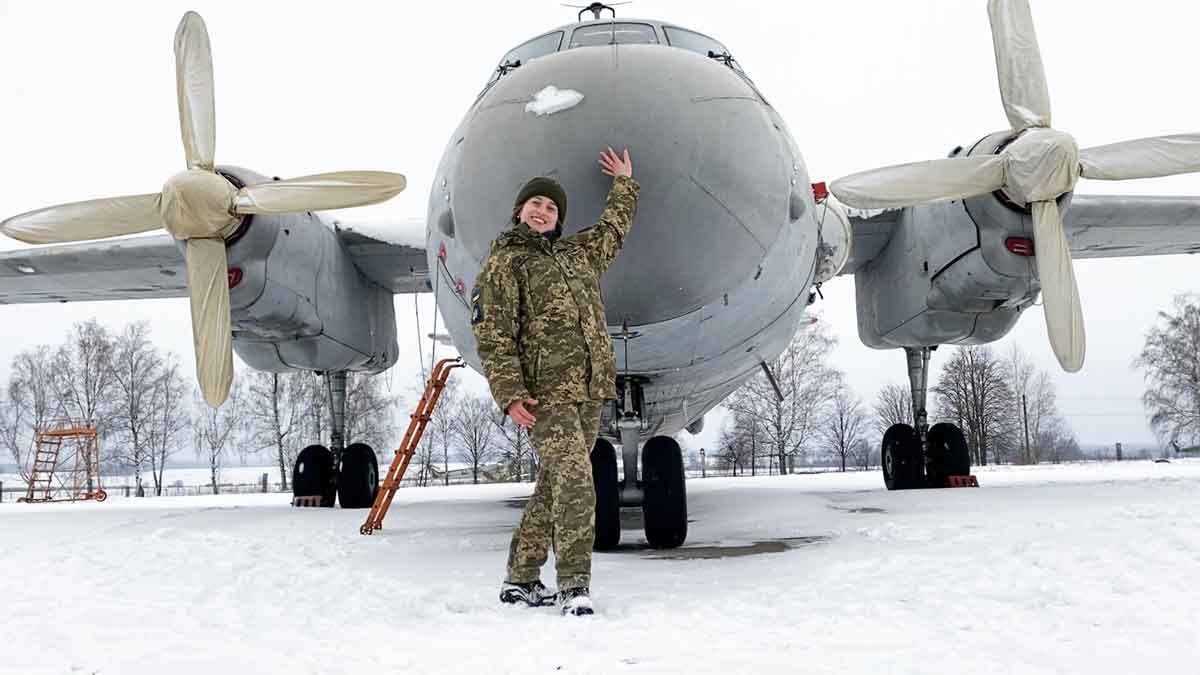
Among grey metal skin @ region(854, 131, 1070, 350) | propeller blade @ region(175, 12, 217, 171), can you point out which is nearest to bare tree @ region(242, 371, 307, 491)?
propeller blade @ region(175, 12, 217, 171)

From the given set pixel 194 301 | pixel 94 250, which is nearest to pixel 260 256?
pixel 194 301

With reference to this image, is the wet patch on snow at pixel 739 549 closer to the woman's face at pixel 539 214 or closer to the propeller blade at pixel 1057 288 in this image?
the woman's face at pixel 539 214

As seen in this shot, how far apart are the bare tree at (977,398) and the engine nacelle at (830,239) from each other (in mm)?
28774

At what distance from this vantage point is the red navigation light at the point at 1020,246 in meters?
7.38

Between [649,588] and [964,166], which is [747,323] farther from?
[964,166]

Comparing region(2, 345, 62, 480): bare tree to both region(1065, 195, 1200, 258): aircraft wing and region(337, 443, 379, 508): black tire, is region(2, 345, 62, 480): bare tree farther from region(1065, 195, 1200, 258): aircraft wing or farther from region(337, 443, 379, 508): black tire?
region(1065, 195, 1200, 258): aircraft wing

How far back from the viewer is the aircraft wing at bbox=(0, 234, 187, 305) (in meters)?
9.52

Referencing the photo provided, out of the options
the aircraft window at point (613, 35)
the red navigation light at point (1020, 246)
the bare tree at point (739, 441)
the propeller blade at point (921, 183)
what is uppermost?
the aircraft window at point (613, 35)

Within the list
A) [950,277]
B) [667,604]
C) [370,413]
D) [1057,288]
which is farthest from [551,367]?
[370,413]

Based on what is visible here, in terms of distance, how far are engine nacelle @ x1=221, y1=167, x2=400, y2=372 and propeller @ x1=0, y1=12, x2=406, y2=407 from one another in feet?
1.43

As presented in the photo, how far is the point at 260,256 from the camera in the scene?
7844 mm

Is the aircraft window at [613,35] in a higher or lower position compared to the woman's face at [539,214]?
higher

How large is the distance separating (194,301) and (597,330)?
16.5ft

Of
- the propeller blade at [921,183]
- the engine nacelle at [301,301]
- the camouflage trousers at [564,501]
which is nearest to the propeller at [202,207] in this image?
the engine nacelle at [301,301]
